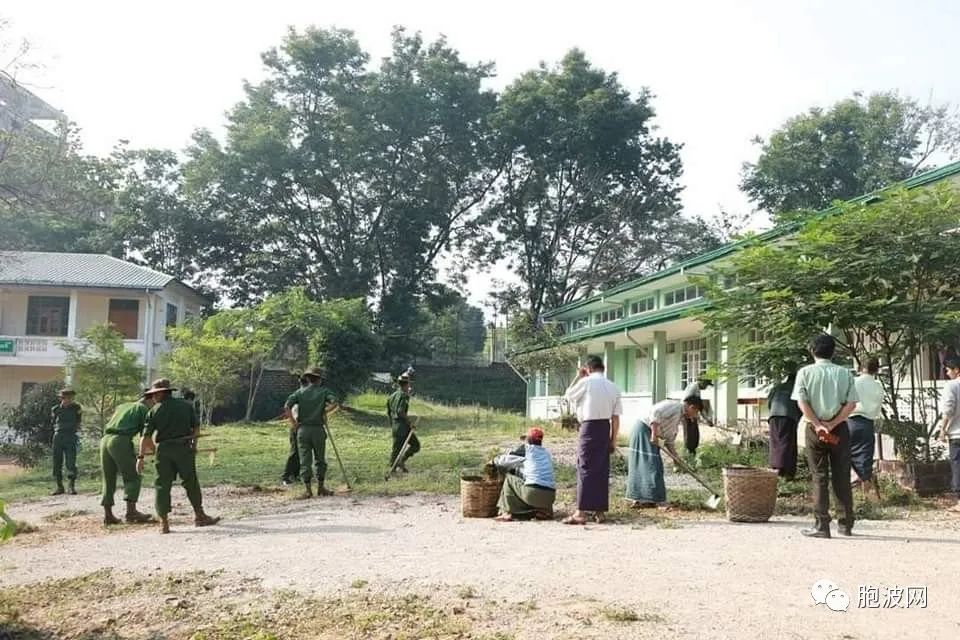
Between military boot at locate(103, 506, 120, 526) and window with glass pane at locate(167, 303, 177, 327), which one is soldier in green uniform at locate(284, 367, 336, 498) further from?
window with glass pane at locate(167, 303, 177, 327)

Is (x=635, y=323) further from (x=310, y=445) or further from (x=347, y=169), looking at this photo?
(x=347, y=169)

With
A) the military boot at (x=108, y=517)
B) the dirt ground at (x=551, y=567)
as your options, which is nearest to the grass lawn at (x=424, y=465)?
the dirt ground at (x=551, y=567)

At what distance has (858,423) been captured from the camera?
941 cm

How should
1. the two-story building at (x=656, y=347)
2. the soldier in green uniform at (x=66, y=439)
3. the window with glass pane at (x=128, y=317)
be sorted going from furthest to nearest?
the window with glass pane at (x=128, y=317) → the two-story building at (x=656, y=347) → the soldier in green uniform at (x=66, y=439)

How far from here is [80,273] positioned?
100 ft

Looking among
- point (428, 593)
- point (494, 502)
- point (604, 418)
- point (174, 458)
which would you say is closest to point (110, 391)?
point (174, 458)

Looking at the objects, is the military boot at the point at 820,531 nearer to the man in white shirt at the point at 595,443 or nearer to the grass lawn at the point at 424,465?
the grass lawn at the point at 424,465

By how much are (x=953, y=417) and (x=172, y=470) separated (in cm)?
830

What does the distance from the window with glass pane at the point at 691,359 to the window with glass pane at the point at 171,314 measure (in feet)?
65.5

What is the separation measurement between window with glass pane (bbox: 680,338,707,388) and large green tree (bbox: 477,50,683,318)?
16161 mm

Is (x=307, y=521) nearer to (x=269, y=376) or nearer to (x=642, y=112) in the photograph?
(x=269, y=376)

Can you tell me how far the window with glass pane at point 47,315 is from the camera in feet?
101

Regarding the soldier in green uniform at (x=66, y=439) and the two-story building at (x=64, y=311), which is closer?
the soldier in green uniform at (x=66, y=439)

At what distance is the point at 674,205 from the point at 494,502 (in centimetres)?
3326
